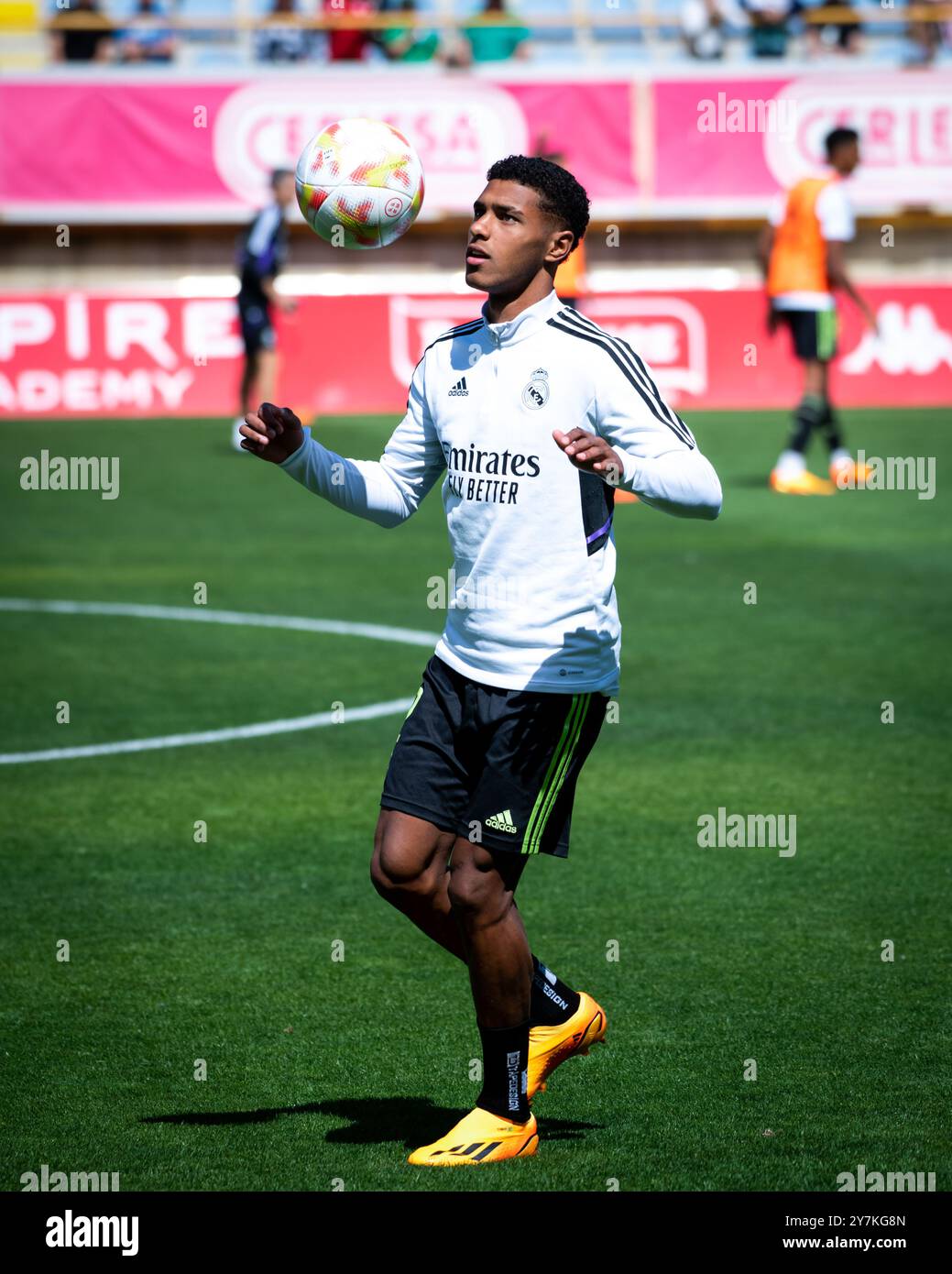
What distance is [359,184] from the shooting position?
5.29 m

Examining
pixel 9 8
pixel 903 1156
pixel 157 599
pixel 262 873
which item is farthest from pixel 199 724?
pixel 9 8

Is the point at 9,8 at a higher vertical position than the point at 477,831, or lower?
higher

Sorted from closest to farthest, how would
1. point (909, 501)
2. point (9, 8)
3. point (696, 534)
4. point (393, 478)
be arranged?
1. point (393, 478)
2. point (696, 534)
3. point (909, 501)
4. point (9, 8)

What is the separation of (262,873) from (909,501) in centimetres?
Answer: 1074

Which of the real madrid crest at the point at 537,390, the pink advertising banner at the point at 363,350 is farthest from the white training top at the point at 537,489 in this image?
the pink advertising banner at the point at 363,350

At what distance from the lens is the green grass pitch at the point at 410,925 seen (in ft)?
15.8

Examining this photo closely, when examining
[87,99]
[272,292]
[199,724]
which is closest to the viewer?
[199,724]

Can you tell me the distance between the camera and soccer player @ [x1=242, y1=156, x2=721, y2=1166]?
4.65 metres

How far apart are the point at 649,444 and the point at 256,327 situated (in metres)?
15.0

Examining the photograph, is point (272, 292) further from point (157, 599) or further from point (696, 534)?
point (157, 599)

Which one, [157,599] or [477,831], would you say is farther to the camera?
[157,599]

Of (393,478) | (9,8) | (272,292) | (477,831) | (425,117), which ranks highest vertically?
(9,8)

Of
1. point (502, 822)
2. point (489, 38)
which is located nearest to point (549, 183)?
point (502, 822)

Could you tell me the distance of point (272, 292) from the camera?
19.2 metres
